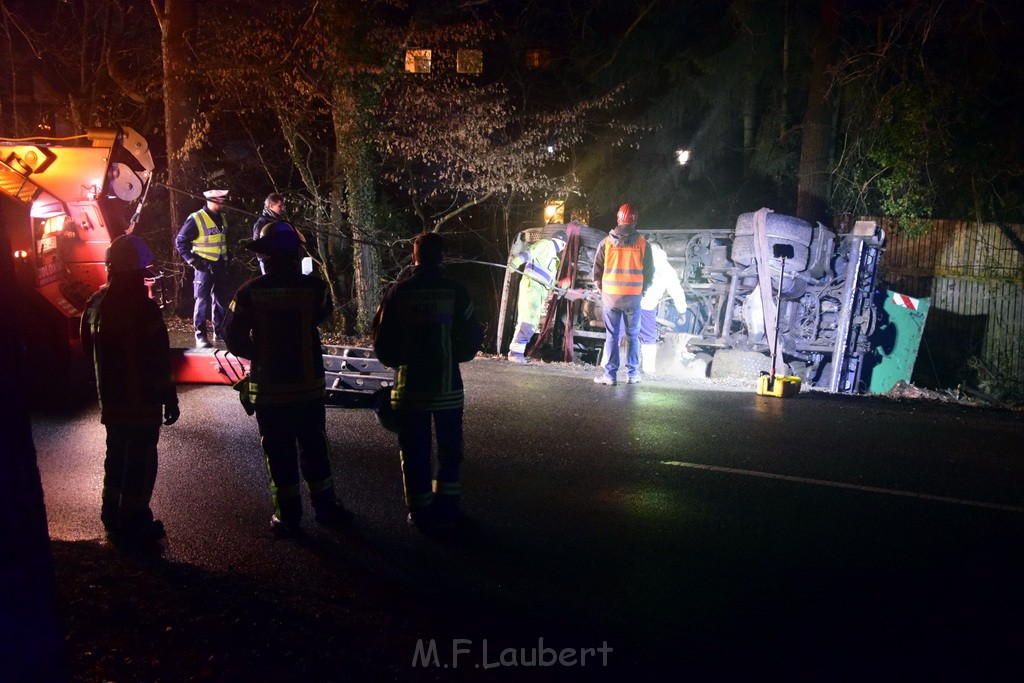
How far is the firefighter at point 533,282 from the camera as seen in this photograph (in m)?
12.1

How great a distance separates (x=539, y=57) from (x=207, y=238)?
1003 centimetres

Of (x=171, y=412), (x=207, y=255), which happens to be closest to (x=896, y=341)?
(x=207, y=255)

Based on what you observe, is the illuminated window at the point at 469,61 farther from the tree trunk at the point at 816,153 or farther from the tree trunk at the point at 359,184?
the tree trunk at the point at 816,153

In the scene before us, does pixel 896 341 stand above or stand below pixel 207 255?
below

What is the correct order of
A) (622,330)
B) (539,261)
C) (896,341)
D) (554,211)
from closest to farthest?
(622,330) → (896,341) → (539,261) → (554,211)

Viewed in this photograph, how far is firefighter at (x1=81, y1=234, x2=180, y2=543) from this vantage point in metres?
4.91

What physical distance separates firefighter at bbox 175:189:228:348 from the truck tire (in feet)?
22.4

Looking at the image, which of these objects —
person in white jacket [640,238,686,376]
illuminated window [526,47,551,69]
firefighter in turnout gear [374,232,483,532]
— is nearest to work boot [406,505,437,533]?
firefighter in turnout gear [374,232,483,532]

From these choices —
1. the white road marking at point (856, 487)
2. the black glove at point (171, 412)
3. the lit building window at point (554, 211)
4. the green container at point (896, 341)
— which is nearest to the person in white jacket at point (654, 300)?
the green container at point (896, 341)

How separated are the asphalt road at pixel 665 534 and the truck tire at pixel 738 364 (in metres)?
2.63

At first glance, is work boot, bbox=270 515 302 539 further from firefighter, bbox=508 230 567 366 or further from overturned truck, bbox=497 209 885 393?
firefighter, bbox=508 230 567 366

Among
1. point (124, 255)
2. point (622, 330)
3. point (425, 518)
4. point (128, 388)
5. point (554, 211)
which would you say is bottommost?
point (425, 518)

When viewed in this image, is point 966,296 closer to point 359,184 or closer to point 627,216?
point 627,216

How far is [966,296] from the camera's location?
1304 centimetres
